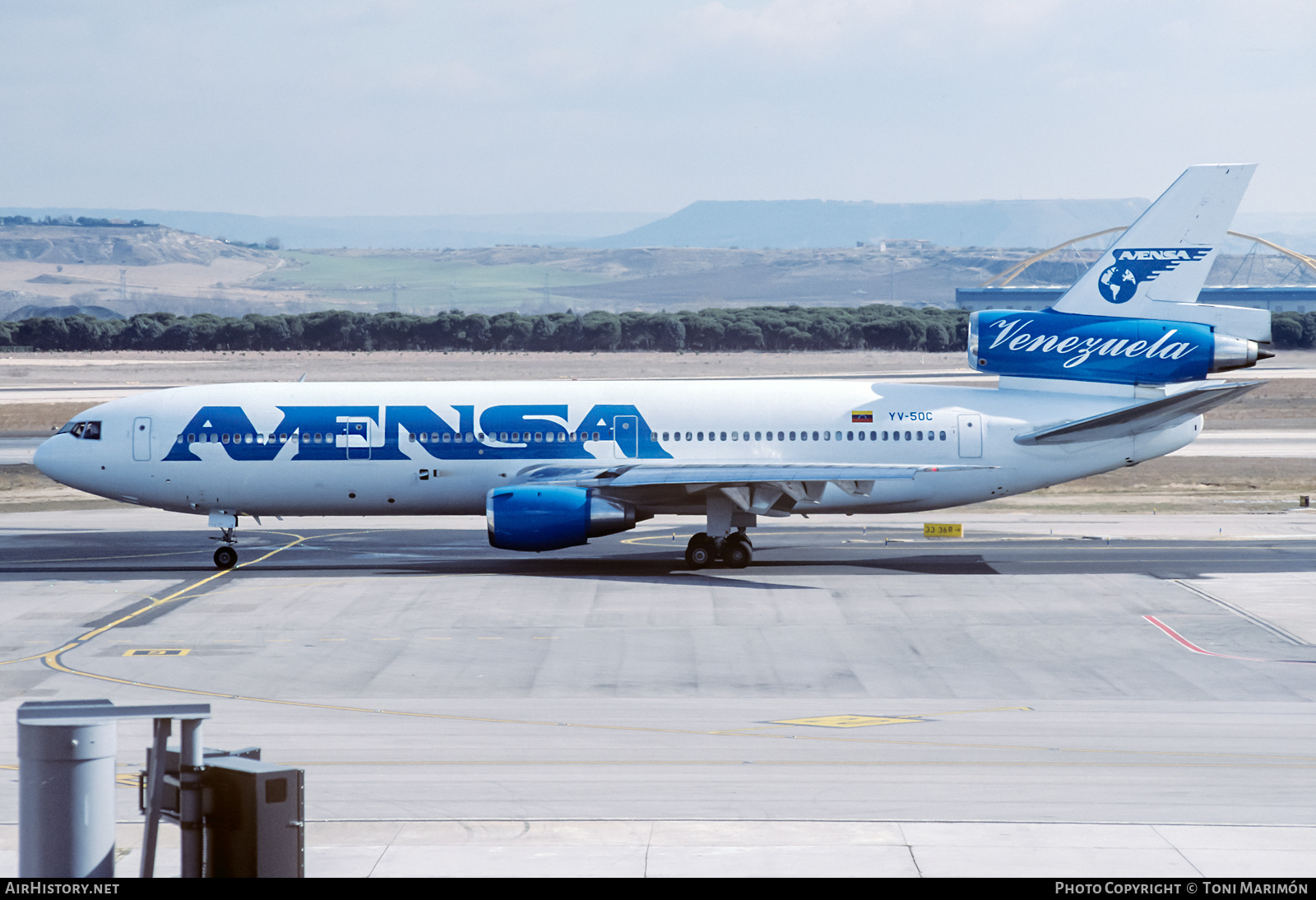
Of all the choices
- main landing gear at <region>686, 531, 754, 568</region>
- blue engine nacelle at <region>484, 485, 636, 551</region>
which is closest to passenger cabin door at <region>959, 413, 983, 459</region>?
main landing gear at <region>686, 531, 754, 568</region>

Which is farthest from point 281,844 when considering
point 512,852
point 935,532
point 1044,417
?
point 935,532

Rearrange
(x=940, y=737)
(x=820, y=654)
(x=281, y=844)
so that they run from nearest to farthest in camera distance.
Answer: (x=281, y=844)
(x=940, y=737)
(x=820, y=654)

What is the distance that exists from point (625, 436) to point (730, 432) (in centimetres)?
298

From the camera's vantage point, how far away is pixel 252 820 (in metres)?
7.89

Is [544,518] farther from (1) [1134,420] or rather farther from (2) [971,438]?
(1) [1134,420]

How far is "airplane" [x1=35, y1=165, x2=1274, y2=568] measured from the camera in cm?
3762

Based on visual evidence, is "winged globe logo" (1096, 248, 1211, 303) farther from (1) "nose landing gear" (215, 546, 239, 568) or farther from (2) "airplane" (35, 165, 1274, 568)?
(1) "nose landing gear" (215, 546, 239, 568)

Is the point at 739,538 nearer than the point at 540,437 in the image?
Yes

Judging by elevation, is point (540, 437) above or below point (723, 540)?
above

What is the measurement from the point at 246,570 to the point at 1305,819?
29.3 meters

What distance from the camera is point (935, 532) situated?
4359 centimetres

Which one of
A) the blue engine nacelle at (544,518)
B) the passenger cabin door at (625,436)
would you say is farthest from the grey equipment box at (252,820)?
the passenger cabin door at (625,436)

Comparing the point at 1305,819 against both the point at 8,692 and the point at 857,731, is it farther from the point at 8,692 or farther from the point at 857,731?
the point at 8,692

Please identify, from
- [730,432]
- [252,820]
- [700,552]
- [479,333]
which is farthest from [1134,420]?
[479,333]
